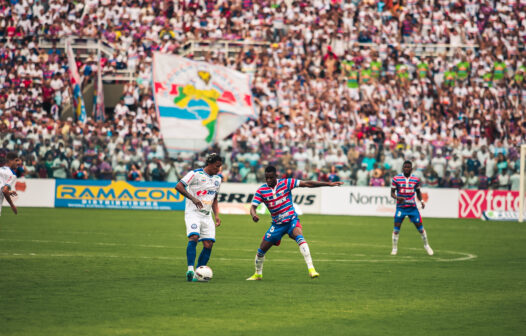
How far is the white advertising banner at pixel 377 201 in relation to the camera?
3234 cm

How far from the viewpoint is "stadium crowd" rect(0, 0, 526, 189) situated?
31594mm

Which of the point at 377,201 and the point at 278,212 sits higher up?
the point at 278,212

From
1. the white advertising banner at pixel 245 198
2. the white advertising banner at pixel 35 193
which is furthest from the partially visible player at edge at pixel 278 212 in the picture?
the white advertising banner at pixel 35 193

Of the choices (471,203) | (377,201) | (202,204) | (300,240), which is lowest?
(377,201)

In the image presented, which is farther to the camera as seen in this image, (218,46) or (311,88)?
(218,46)

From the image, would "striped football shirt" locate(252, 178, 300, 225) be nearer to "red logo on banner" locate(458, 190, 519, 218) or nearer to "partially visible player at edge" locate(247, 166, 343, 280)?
"partially visible player at edge" locate(247, 166, 343, 280)

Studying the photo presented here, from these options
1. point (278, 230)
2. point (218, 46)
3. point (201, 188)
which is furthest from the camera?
point (218, 46)

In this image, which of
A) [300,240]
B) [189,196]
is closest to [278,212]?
[300,240]

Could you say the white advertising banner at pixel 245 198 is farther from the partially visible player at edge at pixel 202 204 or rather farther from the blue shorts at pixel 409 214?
the partially visible player at edge at pixel 202 204

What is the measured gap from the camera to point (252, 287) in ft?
38.7

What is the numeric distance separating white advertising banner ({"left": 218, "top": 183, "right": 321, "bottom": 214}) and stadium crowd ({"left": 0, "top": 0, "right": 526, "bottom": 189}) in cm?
50

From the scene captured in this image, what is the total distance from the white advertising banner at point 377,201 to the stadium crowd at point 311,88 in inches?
20.1

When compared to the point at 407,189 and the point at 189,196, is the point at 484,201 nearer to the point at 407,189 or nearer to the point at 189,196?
the point at 407,189

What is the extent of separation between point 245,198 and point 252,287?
2084cm
